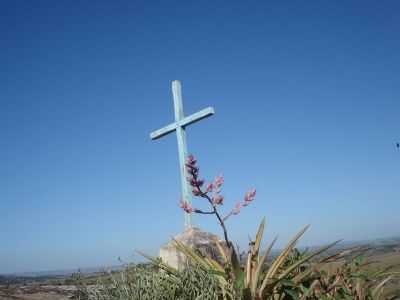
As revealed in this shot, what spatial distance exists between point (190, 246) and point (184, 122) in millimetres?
2469

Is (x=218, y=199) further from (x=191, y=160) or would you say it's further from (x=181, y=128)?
(x=181, y=128)

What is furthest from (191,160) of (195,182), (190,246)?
(190,246)

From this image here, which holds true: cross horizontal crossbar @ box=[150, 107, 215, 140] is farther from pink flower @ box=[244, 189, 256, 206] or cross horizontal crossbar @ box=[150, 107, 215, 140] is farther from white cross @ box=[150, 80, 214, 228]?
pink flower @ box=[244, 189, 256, 206]

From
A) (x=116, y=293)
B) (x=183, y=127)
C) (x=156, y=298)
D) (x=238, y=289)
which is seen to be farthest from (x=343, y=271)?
(x=183, y=127)

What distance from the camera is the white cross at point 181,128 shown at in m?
5.91

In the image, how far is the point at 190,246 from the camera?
5008 millimetres

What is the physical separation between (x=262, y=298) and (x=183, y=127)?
394cm

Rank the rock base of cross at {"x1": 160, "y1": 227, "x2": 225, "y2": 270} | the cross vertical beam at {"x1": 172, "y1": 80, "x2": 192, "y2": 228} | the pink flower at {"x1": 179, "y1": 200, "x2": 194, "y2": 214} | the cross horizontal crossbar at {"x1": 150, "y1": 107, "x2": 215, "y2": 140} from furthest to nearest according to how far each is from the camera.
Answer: the cross horizontal crossbar at {"x1": 150, "y1": 107, "x2": 215, "y2": 140}
the cross vertical beam at {"x1": 172, "y1": 80, "x2": 192, "y2": 228}
the rock base of cross at {"x1": 160, "y1": 227, "x2": 225, "y2": 270}
the pink flower at {"x1": 179, "y1": 200, "x2": 194, "y2": 214}

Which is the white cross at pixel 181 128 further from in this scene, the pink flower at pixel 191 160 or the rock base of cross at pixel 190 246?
the pink flower at pixel 191 160

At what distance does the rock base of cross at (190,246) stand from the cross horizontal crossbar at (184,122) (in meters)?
2.02

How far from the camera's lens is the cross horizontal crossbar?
20.4 ft

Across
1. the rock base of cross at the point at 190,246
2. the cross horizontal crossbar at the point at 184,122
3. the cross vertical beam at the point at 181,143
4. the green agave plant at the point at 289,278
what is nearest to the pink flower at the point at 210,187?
the green agave plant at the point at 289,278

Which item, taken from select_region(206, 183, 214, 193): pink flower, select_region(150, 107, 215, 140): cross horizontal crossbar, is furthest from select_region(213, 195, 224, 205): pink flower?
select_region(150, 107, 215, 140): cross horizontal crossbar

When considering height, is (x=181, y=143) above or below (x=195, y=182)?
above
